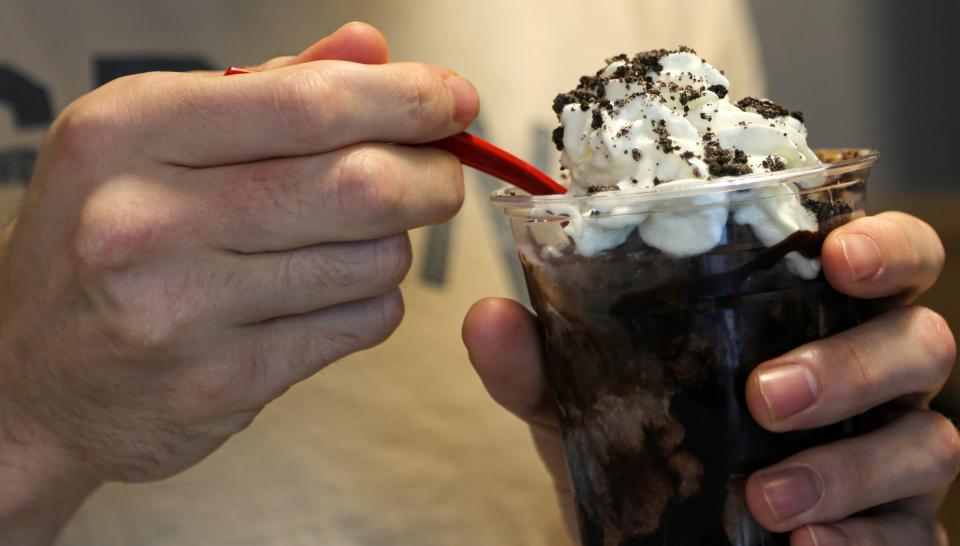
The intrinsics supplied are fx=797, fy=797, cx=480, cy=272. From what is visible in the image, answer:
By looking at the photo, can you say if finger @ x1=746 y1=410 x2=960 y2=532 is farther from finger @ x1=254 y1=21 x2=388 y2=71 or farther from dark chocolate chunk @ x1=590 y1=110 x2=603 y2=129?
finger @ x1=254 y1=21 x2=388 y2=71

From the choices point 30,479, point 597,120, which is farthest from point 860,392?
point 30,479

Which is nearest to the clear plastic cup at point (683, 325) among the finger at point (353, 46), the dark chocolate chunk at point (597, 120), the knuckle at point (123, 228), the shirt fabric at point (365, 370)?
the dark chocolate chunk at point (597, 120)

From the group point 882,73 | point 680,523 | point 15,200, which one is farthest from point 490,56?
point 882,73

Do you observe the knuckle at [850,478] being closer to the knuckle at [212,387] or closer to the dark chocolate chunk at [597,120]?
the dark chocolate chunk at [597,120]

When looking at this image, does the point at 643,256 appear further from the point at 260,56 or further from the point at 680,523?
the point at 260,56

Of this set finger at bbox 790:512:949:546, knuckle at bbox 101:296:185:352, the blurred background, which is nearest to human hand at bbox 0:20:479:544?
knuckle at bbox 101:296:185:352

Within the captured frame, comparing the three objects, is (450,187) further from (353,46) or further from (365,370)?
(365,370)
